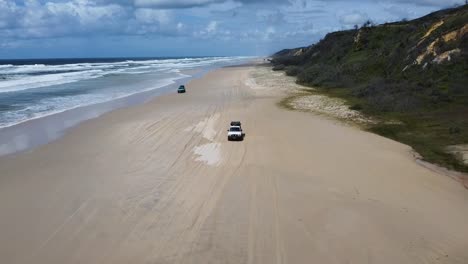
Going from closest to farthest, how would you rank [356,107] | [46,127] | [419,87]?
A: [46,127] < [356,107] < [419,87]

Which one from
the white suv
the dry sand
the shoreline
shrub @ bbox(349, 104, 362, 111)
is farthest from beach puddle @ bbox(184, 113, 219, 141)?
shrub @ bbox(349, 104, 362, 111)

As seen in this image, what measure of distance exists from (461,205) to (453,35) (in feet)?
97.2

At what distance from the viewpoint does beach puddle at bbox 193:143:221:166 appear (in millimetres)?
21906

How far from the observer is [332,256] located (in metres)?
12.4

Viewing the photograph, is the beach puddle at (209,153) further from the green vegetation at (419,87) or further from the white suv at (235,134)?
the green vegetation at (419,87)

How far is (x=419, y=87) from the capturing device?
35.8m

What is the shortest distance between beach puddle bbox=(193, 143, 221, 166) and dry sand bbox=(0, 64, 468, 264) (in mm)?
56

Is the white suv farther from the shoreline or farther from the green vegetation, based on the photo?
the shoreline

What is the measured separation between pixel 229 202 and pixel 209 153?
23.7ft

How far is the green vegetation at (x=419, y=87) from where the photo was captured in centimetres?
2520

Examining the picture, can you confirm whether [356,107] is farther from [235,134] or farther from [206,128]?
[235,134]

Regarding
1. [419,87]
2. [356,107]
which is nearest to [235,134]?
[356,107]

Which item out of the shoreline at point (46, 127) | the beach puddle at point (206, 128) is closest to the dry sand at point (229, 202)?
the beach puddle at point (206, 128)

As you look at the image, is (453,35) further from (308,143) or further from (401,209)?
(401,209)
